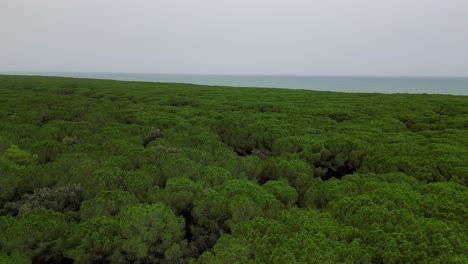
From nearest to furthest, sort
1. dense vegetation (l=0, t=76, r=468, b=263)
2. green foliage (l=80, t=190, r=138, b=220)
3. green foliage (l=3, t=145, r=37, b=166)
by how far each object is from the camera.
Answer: dense vegetation (l=0, t=76, r=468, b=263) → green foliage (l=80, t=190, r=138, b=220) → green foliage (l=3, t=145, r=37, b=166)

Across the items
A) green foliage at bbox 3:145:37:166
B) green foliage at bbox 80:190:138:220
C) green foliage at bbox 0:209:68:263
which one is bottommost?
green foliage at bbox 0:209:68:263

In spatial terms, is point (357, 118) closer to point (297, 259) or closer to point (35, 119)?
point (297, 259)

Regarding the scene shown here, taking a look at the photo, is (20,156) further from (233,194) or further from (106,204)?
(233,194)

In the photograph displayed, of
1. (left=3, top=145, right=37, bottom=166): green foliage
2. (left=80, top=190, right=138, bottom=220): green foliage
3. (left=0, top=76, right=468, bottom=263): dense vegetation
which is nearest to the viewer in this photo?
(left=0, top=76, right=468, bottom=263): dense vegetation

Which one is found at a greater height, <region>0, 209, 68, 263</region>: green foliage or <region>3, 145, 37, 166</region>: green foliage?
<region>3, 145, 37, 166</region>: green foliage

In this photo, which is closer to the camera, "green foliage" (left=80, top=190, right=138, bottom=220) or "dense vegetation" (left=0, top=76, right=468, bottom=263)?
"dense vegetation" (left=0, top=76, right=468, bottom=263)

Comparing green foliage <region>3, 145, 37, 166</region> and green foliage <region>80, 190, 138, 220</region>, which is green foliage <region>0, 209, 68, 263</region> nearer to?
green foliage <region>80, 190, 138, 220</region>

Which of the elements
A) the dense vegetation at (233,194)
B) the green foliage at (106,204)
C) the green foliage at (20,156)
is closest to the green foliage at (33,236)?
the dense vegetation at (233,194)

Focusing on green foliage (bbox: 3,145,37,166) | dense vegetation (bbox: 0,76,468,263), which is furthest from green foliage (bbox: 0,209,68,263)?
green foliage (bbox: 3,145,37,166)

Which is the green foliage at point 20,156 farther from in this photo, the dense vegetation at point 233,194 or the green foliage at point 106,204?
the green foliage at point 106,204
